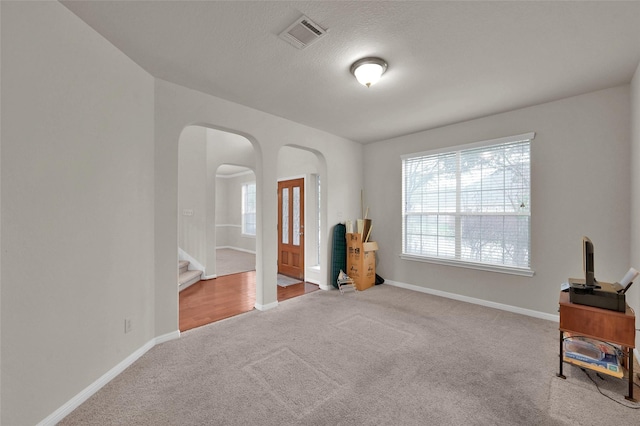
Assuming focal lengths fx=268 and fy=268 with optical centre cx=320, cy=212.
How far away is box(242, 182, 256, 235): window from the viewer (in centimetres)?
892

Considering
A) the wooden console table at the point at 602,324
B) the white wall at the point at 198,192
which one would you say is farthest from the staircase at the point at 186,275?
the wooden console table at the point at 602,324

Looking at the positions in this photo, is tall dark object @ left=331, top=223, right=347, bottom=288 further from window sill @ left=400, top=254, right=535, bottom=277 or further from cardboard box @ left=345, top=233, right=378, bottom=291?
window sill @ left=400, top=254, right=535, bottom=277

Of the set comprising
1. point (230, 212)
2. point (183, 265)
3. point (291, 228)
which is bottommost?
point (183, 265)

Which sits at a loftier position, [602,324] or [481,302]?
[602,324]

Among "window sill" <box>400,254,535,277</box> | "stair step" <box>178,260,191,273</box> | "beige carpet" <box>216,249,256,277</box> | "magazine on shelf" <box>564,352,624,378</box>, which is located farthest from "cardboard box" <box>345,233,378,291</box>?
"stair step" <box>178,260,191,273</box>

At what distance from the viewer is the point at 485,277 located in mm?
3850

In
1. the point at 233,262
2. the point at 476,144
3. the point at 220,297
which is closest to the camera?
the point at 476,144

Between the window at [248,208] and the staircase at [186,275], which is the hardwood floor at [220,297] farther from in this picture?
the window at [248,208]

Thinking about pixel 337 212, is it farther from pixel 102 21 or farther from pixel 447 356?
pixel 102 21

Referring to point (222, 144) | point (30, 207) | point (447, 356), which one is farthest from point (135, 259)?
point (222, 144)

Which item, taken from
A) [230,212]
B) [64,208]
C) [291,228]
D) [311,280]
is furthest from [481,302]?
[230,212]

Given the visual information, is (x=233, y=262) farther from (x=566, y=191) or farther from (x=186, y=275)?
(x=566, y=191)

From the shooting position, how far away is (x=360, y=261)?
4629 millimetres

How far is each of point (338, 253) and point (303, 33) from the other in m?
3.47
